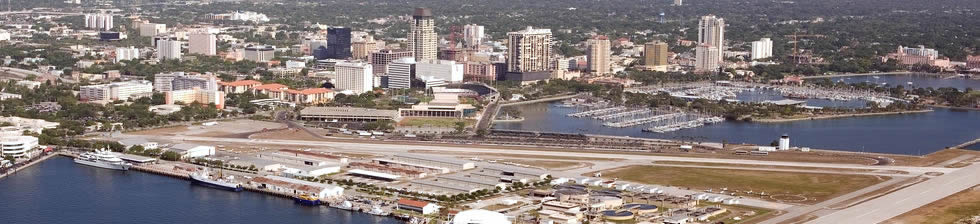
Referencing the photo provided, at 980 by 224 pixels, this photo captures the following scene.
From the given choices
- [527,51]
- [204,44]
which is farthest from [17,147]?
[204,44]

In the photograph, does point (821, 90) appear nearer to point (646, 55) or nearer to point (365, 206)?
point (646, 55)

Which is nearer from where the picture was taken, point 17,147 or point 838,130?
point 17,147

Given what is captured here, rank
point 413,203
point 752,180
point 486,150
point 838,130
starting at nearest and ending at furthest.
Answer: point 413,203
point 752,180
point 486,150
point 838,130

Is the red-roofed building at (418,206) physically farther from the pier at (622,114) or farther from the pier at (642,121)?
the pier at (622,114)

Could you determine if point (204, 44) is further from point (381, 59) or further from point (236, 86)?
point (236, 86)

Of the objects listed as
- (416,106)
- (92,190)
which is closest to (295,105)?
(416,106)

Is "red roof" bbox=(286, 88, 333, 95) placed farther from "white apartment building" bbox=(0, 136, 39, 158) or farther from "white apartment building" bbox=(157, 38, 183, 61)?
"white apartment building" bbox=(157, 38, 183, 61)
